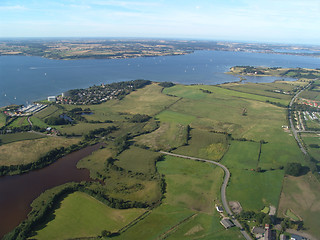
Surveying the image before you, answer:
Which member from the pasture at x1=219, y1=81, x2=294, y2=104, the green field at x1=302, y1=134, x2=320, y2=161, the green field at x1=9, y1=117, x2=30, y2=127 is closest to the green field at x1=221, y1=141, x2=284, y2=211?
the green field at x1=302, y1=134, x2=320, y2=161

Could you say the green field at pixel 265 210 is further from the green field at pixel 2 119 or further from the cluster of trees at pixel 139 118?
the green field at pixel 2 119

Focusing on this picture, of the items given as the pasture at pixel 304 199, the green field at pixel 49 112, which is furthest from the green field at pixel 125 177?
the green field at pixel 49 112

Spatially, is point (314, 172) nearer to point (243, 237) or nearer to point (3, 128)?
point (243, 237)

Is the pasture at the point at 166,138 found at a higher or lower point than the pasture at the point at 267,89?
lower

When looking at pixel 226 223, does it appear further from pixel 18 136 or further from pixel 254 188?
pixel 18 136

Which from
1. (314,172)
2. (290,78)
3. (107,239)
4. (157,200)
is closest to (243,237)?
(157,200)

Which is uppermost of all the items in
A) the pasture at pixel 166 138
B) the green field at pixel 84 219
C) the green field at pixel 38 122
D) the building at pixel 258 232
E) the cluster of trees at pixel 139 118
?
the cluster of trees at pixel 139 118

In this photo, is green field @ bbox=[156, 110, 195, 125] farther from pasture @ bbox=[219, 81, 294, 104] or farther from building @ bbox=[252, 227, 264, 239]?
pasture @ bbox=[219, 81, 294, 104]

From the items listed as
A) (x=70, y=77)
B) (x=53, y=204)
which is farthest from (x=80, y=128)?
(x=70, y=77)
